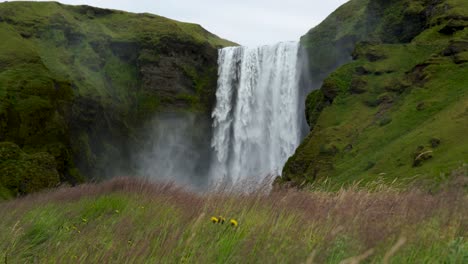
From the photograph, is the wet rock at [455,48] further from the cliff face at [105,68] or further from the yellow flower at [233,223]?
the yellow flower at [233,223]

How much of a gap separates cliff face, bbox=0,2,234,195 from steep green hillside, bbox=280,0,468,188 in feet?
88.4

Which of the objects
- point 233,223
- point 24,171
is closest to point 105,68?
point 24,171

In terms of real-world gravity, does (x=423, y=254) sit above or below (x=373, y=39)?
below

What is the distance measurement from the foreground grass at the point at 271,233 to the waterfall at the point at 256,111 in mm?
52783

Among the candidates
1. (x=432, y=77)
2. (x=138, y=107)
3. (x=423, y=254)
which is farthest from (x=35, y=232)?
(x=138, y=107)

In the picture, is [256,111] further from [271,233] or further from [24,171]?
[271,233]

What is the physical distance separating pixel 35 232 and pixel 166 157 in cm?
6777

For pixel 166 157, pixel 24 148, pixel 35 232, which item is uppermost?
pixel 35 232

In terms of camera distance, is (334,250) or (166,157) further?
(166,157)

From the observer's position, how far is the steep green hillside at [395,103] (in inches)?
1078

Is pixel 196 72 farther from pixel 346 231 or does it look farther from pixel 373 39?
pixel 346 231

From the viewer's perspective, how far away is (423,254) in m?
4.15

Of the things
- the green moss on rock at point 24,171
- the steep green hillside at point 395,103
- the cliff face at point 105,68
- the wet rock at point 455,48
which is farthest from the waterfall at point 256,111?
the green moss on rock at point 24,171

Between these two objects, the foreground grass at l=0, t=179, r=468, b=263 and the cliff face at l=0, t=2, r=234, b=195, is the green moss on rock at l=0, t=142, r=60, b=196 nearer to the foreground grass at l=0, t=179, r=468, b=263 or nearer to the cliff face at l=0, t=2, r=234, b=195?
the cliff face at l=0, t=2, r=234, b=195
